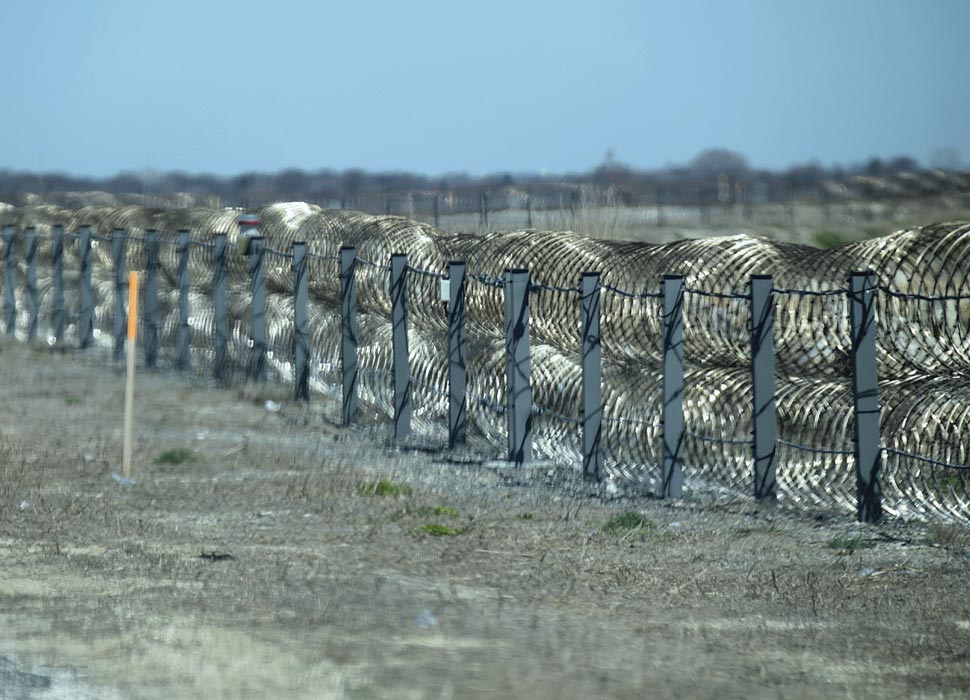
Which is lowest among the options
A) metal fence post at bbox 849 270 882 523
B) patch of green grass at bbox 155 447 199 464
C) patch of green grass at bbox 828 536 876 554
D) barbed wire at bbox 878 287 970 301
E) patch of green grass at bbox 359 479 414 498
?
patch of green grass at bbox 155 447 199 464

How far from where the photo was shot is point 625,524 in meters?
9.89

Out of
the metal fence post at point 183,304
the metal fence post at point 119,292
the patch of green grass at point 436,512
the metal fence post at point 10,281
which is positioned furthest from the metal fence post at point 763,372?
the metal fence post at point 10,281

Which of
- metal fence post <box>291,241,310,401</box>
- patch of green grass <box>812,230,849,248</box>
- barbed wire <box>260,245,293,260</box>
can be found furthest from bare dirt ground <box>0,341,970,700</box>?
patch of green grass <box>812,230,849,248</box>

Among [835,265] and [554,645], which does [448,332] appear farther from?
Answer: [554,645]

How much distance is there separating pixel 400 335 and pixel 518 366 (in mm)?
2107

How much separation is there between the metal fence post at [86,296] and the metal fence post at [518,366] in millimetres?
11655

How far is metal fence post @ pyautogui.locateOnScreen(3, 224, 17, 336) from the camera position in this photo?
2589 centimetres

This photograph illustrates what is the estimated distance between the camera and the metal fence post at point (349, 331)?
1548cm

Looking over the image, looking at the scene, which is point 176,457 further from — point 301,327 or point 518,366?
point 301,327

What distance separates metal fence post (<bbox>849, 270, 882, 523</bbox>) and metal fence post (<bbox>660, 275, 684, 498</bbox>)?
1528 millimetres

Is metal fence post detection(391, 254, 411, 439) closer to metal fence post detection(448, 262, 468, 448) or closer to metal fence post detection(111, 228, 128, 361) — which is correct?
metal fence post detection(448, 262, 468, 448)

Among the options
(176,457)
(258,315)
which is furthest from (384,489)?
(258,315)

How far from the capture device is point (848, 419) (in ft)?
36.5

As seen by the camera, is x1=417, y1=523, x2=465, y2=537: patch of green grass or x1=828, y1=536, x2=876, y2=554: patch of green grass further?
x1=417, y1=523, x2=465, y2=537: patch of green grass
